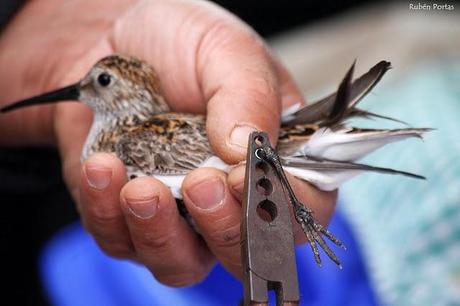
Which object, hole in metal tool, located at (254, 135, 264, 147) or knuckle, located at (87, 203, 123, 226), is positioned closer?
hole in metal tool, located at (254, 135, 264, 147)

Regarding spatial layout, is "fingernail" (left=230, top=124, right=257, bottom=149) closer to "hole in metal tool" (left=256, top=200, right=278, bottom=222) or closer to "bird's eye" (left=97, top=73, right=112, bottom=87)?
"hole in metal tool" (left=256, top=200, right=278, bottom=222)

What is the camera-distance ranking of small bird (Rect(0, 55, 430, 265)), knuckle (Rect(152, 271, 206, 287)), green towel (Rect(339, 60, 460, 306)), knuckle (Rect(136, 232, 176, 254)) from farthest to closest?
green towel (Rect(339, 60, 460, 306)) → knuckle (Rect(152, 271, 206, 287)) → knuckle (Rect(136, 232, 176, 254)) → small bird (Rect(0, 55, 430, 265))

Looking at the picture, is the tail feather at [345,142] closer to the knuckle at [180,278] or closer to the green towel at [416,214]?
the knuckle at [180,278]

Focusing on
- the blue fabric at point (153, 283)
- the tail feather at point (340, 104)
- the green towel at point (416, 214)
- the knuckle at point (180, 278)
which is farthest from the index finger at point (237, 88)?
the green towel at point (416, 214)

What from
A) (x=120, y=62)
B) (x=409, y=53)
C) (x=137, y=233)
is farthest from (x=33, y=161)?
(x=409, y=53)

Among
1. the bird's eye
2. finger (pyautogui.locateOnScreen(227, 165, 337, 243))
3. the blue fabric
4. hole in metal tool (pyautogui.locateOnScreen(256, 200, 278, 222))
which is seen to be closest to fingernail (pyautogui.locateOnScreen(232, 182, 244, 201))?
finger (pyautogui.locateOnScreen(227, 165, 337, 243))

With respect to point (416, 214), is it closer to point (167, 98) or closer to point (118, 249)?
point (167, 98)

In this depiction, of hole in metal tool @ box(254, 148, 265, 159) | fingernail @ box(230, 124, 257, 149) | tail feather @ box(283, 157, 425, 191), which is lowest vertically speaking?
tail feather @ box(283, 157, 425, 191)

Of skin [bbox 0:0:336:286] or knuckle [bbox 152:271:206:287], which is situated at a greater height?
skin [bbox 0:0:336:286]
